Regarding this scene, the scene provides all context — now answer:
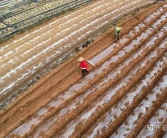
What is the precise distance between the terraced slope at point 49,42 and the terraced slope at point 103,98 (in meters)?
2.57

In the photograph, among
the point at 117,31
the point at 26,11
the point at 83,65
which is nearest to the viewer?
the point at 83,65

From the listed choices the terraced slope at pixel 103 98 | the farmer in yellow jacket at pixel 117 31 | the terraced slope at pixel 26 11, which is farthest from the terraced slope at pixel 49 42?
the farmer in yellow jacket at pixel 117 31

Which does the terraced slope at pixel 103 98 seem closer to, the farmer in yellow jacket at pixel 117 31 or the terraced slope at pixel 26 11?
the farmer in yellow jacket at pixel 117 31

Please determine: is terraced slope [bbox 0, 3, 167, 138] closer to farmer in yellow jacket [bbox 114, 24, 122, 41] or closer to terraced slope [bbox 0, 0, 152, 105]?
farmer in yellow jacket [bbox 114, 24, 122, 41]

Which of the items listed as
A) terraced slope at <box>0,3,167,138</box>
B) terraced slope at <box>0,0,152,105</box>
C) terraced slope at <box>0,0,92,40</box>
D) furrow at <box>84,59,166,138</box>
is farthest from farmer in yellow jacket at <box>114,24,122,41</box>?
terraced slope at <box>0,0,92,40</box>

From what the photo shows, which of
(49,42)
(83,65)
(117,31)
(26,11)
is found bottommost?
(49,42)

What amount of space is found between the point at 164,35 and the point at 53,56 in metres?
8.93

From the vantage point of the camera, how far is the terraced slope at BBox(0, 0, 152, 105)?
712 inches

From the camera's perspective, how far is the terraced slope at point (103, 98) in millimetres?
12148

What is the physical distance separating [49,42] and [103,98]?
989 centimetres

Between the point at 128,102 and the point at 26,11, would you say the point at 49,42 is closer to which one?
the point at 26,11

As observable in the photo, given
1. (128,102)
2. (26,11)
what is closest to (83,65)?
(128,102)

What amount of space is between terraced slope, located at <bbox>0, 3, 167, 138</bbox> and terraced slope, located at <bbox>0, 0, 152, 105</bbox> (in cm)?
257

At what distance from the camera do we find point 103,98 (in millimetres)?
13914
